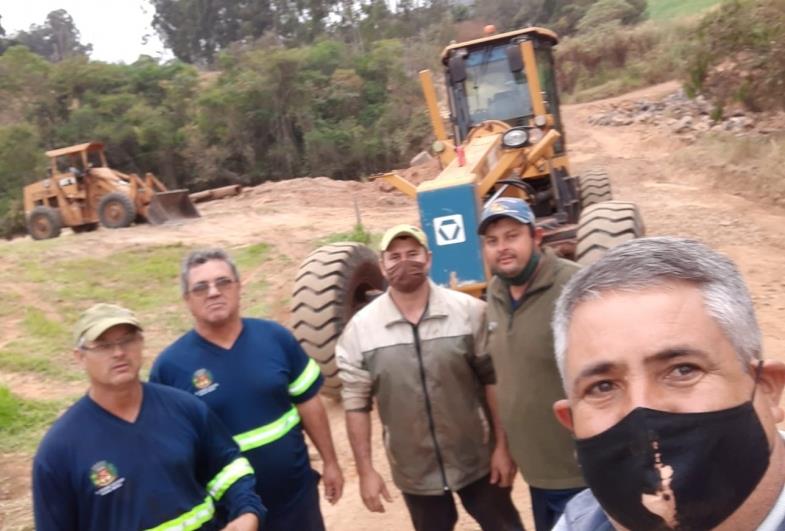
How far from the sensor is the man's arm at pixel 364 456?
3.28m

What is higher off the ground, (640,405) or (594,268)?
(594,268)

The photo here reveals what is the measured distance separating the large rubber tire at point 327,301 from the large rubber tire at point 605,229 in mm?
1625

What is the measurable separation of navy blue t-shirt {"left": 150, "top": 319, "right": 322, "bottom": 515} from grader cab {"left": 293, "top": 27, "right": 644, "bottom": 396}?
6.70ft

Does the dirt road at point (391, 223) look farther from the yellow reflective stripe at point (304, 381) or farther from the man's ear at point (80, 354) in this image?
the man's ear at point (80, 354)

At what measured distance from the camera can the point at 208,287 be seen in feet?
9.56

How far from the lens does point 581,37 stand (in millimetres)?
36625

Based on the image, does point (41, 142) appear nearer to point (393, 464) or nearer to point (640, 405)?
point (393, 464)

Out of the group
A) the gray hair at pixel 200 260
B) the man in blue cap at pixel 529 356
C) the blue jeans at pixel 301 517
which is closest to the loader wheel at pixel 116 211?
the gray hair at pixel 200 260

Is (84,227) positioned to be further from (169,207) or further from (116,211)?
(169,207)

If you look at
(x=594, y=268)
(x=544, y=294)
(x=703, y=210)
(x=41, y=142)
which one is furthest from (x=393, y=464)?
(x=41, y=142)

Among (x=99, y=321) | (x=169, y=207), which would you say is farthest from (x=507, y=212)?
(x=169, y=207)

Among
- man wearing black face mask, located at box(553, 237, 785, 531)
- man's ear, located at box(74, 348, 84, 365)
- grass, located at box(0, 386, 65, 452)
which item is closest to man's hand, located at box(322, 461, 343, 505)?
man's ear, located at box(74, 348, 84, 365)

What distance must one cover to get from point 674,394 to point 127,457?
1.65 m

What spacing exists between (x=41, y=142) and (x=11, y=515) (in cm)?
2824
